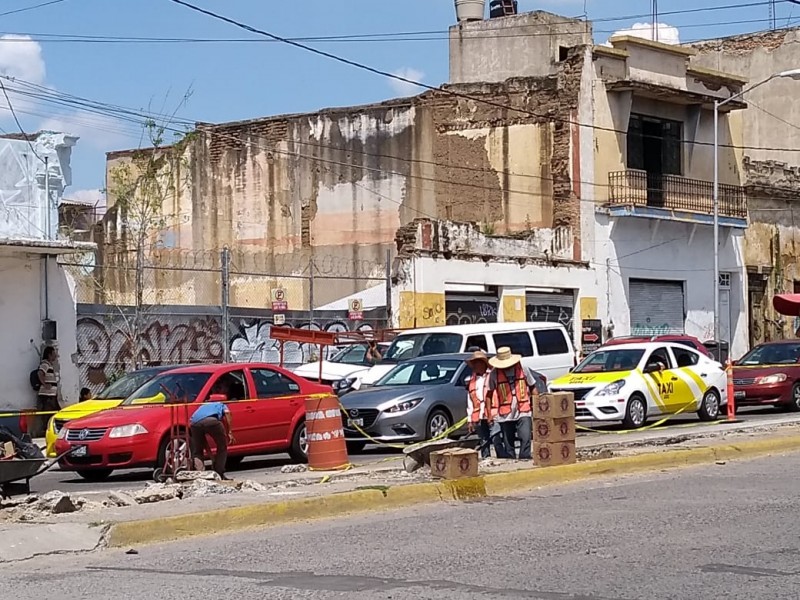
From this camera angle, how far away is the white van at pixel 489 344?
24125 millimetres

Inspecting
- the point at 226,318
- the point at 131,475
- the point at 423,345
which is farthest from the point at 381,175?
the point at 131,475

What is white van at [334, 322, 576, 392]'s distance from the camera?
24125 millimetres

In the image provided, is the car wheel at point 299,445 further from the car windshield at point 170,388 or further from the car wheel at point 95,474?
the car wheel at point 95,474

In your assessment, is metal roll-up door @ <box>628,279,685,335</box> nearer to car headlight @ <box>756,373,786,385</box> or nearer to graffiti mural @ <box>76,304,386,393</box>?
graffiti mural @ <box>76,304,386,393</box>

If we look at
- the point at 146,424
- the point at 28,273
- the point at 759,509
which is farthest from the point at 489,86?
the point at 759,509

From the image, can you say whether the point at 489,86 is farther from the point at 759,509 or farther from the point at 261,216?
the point at 759,509

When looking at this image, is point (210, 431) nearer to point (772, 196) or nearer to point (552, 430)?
point (552, 430)

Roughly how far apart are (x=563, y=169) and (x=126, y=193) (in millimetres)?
13057

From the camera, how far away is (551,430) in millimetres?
15469

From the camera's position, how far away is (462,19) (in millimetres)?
45781

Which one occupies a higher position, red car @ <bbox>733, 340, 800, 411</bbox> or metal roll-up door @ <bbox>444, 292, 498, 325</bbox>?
metal roll-up door @ <bbox>444, 292, 498, 325</bbox>

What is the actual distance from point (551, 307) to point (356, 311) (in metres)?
7.78

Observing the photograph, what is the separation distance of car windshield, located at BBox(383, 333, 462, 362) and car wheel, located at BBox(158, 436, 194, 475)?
8.58 m

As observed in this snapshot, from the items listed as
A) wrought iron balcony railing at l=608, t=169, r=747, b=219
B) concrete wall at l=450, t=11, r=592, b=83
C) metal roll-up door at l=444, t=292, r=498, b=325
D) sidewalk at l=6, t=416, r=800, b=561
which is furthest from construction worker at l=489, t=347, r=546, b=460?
concrete wall at l=450, t=11, r=592, b=83
